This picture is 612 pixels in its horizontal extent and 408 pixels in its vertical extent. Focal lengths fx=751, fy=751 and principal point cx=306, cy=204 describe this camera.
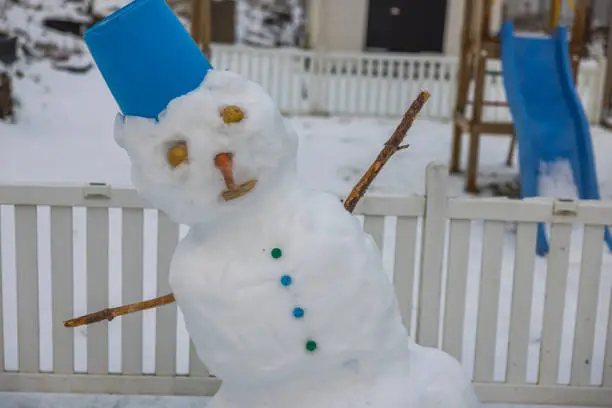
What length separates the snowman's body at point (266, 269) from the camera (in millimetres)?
1609

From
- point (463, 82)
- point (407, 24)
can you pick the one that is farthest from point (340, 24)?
point (463, 82)

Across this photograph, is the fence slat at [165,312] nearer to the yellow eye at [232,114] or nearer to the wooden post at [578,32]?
the yellow eye at [232,114]

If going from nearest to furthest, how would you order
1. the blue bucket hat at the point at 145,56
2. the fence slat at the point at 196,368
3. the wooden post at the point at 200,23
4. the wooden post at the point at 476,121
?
1. the blue bucket hat at the point at 145,56
2. the fence slat at the point at 196,368
3. the wooden post at the point at 476,121
4. the wooden post at the point at 200,23

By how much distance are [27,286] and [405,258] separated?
56.7 inches

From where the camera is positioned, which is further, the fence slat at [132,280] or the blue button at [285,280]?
the fence slat at [132,280]

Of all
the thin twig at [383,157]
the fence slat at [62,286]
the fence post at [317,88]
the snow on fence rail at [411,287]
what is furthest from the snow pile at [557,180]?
the fence post at [317,88]

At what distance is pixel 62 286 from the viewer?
9.34 feet

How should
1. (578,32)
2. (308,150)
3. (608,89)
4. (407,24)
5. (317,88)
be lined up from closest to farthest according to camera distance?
(578,32), (308,150), (608,89), (317,88), (407,24)

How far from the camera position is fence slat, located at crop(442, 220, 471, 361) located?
284 cm

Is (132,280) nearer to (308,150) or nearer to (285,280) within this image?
(285,280)

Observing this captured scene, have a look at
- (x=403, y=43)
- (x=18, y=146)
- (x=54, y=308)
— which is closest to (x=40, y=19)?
(x=18, y=146)

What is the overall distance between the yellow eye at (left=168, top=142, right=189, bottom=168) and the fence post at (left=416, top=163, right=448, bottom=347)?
1.33 metres

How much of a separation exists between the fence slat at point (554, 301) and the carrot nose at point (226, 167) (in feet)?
5.35

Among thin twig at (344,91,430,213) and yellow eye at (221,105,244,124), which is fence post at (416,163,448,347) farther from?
yellow eye at (221,105,244,124)
